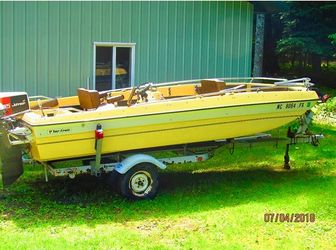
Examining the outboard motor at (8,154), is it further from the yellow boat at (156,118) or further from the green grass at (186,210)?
the green grass at (186,210)

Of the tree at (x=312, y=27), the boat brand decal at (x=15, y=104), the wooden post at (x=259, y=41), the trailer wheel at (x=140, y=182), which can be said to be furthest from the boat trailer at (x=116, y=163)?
the tree at (x=312, y=27)

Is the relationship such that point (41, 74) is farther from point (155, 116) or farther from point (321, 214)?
point (321, 214)

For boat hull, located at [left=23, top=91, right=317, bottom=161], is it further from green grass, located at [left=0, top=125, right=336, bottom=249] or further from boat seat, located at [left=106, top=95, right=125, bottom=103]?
boat seat, located at [left=106, top=95, right=125, bottom=103]

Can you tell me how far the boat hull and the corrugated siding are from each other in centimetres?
335

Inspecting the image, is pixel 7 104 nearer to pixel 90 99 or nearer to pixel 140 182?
pixel 90 99

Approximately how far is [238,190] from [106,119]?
230cm

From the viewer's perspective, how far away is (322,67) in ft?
81.5

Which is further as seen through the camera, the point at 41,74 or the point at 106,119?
the point at 41,74

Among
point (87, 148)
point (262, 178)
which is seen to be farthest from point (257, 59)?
point (87, 148)

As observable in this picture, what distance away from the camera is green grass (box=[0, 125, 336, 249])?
19.2ft

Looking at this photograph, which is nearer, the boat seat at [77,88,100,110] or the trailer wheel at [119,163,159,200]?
the trailer wheel at [119,163,159,200]

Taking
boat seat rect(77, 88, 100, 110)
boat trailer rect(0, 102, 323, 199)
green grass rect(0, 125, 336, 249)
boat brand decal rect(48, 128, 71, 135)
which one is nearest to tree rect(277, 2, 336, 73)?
green grass rect(0, 125, 336, 249)
